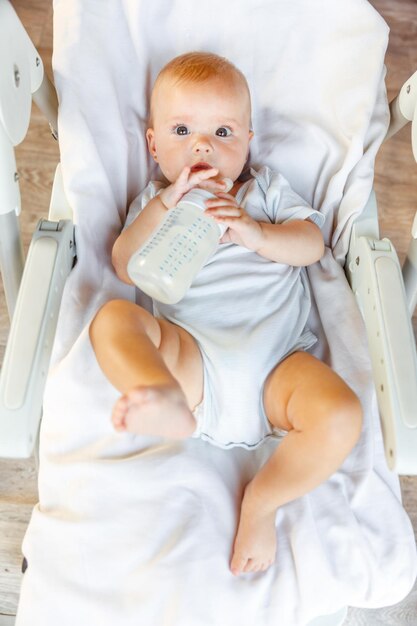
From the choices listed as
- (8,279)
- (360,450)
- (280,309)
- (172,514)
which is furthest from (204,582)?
(8,279)

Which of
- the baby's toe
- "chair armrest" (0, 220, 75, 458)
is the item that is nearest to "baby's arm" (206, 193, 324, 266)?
"chair armrest" (0, 220, 75, 458)

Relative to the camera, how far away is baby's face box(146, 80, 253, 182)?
0.93 meters

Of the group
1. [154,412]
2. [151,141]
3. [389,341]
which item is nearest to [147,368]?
[154,412]

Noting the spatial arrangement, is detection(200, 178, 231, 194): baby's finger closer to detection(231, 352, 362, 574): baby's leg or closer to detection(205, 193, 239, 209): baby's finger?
detection(205, 193, 239, 209): baby's finger

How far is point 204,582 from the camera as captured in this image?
810mm

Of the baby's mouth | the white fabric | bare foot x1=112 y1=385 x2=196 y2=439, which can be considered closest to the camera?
bare foot x1=112 y1=385 x2=196 y2=439

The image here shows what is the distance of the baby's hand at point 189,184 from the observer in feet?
2.82

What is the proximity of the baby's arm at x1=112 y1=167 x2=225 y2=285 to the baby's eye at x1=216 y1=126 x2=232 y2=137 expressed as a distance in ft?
0.26

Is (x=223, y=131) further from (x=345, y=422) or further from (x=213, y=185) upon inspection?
(x=345, y=422)

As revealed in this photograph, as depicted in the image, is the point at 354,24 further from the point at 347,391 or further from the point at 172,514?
the point at 172,514

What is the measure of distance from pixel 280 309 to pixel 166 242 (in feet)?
0.83

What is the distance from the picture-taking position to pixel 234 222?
2.79 feet

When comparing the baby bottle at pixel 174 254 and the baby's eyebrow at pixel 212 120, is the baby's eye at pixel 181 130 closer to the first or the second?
the baby's eyebrow at pixel 212 120

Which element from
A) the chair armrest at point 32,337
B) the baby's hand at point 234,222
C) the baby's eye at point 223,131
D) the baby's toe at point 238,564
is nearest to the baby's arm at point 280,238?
the baby's hand at point 234,222
